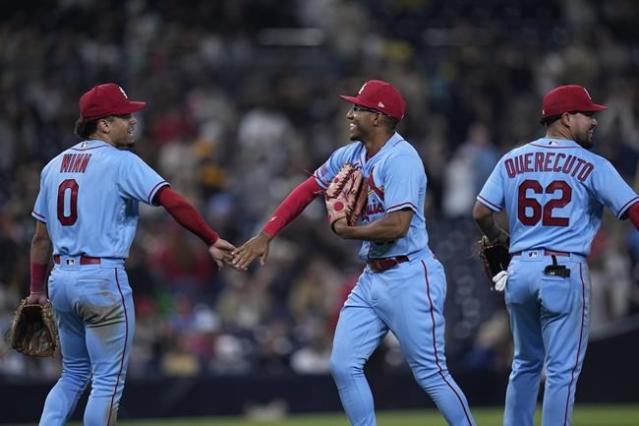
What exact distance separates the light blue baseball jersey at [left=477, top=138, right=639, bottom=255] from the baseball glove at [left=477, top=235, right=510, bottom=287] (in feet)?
1.40

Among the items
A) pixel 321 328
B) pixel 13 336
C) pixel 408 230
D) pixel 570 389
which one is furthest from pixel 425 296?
pixel 321 328

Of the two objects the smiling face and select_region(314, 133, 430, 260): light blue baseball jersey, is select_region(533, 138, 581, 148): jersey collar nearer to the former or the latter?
select_region(314, 133, 430, 260): light blue baseball jersey

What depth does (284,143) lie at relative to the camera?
49.0ft

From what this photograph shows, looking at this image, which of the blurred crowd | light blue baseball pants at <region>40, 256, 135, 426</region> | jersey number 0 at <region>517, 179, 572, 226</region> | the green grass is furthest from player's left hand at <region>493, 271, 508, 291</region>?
the blurred crowd

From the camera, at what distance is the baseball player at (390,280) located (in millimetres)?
7277

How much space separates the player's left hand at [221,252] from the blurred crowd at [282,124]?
5.09 m

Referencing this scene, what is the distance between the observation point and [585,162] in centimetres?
738

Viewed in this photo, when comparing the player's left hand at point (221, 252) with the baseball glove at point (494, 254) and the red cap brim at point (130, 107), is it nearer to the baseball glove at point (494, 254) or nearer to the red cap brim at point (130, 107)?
the red cap brim at point (130, 107)

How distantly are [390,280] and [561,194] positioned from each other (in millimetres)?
1112

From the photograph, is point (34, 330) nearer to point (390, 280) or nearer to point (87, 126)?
point (87, 126)

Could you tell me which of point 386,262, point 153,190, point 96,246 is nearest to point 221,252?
point 153,190

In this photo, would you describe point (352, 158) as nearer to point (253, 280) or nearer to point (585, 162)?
point (585, 162)

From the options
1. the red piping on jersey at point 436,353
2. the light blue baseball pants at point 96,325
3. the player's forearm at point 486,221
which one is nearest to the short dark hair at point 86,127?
the light blue baseball pants at point 96,325

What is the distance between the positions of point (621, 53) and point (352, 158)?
10.2m
